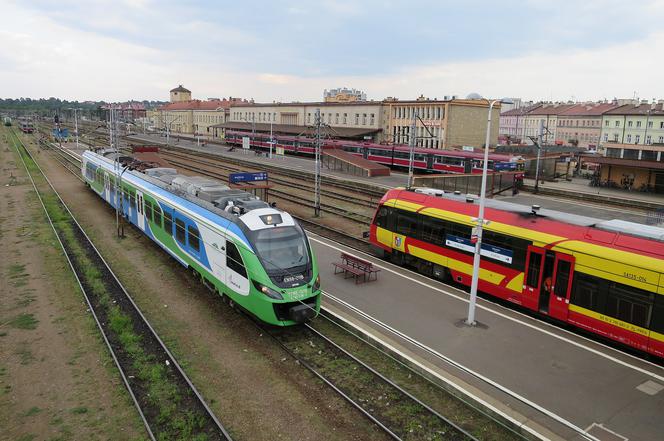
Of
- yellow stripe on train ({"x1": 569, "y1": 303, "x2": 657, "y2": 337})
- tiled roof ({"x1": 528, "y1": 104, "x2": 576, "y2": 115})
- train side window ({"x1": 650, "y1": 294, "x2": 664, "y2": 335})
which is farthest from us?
tiled roof ({"x1": 528, "y1": 104, "x2": 576, "y2": 115})

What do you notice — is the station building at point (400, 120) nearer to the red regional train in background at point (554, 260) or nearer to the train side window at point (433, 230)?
the train side window at point (433, 230)

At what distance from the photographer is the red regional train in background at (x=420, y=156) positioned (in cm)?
4594

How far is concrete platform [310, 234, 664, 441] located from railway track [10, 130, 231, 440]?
521 cm

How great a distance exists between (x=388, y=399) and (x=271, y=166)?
47.4 m

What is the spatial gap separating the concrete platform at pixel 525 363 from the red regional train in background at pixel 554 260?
0.69 meters

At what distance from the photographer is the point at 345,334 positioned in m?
13.2

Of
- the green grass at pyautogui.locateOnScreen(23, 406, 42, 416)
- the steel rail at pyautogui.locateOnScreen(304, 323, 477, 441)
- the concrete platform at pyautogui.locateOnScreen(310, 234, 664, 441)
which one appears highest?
the concrete platform at pyautogui.locateOnScreen(310, 234, 664, 441)

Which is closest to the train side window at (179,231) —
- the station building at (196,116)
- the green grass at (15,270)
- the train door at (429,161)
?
the green grass at (15,270)

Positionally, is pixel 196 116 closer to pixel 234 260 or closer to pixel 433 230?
pixel 433 230

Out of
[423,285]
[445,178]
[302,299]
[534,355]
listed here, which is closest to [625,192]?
[445,178]

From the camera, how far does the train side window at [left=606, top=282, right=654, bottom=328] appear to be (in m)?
11.5

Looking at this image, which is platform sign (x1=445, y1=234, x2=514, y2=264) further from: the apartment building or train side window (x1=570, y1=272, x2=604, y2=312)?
the apartment building

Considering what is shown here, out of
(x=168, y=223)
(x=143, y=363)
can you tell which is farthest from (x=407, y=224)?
(x=143, y=363)

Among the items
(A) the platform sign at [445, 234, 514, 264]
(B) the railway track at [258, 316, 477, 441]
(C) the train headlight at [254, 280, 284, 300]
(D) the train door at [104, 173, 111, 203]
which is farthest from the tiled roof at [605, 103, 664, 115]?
(C) the train headlight at [254, 280, 284, 300]
